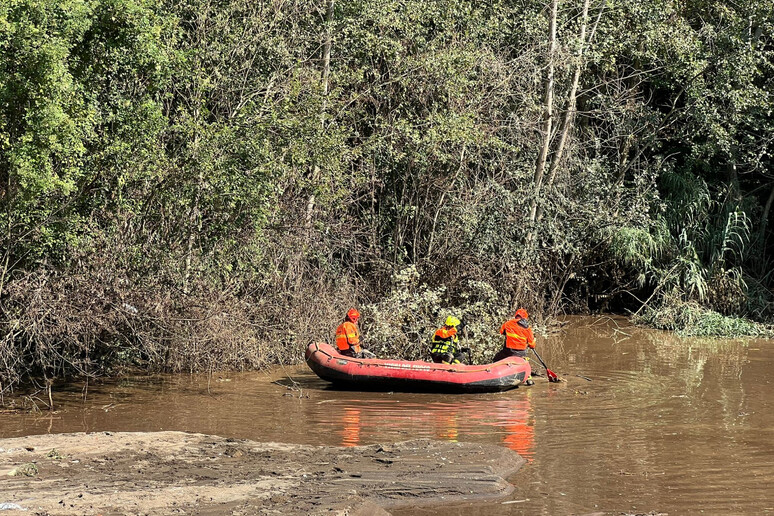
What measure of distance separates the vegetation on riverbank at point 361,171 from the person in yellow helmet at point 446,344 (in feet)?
4.72

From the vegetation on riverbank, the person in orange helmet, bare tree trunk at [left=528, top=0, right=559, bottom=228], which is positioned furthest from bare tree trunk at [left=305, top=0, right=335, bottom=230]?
bare tree trunk at [left=528, top=0, right=559, bottom=228]

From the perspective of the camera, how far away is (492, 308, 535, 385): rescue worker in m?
15.3

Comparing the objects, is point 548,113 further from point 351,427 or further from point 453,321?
point 351,427

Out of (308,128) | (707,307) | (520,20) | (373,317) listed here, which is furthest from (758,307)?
(308,128)

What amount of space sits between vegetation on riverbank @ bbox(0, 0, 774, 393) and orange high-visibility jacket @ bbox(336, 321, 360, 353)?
1386 mm

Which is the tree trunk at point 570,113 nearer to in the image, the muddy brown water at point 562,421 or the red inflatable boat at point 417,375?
the muddy brown water at point 562,421

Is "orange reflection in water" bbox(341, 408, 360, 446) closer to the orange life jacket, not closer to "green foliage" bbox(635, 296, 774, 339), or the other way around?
the orange life jacket

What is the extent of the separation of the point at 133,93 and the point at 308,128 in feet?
10.2

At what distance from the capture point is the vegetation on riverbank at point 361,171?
12.9 meters

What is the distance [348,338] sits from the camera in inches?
597

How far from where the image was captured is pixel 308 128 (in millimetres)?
16109

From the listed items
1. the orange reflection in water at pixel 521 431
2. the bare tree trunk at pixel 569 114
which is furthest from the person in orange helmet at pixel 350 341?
the bare tree trunk at pixel 569 114

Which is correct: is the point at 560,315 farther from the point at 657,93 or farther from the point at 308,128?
the point at 308,128

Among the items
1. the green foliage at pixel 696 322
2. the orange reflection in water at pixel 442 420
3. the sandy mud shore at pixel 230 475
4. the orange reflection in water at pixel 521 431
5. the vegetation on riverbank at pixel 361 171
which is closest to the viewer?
the sandy mud shore at pixel 230 475
